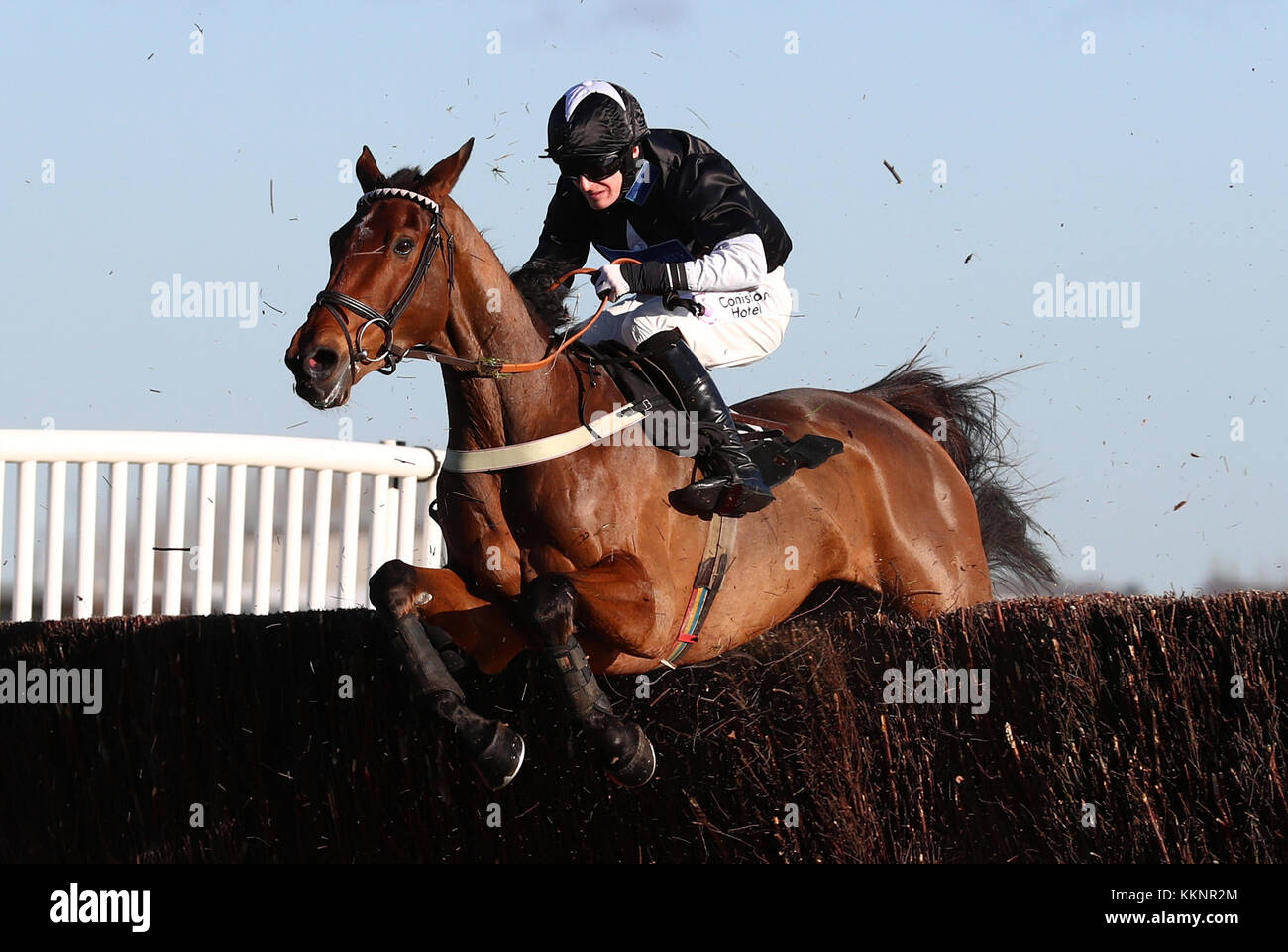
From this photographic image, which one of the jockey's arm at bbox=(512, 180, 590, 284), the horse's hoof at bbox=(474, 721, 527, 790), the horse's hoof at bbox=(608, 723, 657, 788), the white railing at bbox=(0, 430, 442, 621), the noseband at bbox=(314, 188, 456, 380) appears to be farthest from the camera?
the white railing at bbox=(0, 430, 442, 621)

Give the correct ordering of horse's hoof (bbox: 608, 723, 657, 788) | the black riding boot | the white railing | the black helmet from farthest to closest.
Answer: the white railing → the black riding boot → the black helmet → horse's hoof (bbox: 608, 723, 657, 788)

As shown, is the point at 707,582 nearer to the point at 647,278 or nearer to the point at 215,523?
the point at 647,278

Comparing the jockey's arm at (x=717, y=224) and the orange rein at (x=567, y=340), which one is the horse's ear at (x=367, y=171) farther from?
the jockey's arm at (x=717, y=224)

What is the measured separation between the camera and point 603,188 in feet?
16.4

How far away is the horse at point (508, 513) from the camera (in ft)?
13.9

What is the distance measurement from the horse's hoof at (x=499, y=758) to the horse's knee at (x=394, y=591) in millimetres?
442

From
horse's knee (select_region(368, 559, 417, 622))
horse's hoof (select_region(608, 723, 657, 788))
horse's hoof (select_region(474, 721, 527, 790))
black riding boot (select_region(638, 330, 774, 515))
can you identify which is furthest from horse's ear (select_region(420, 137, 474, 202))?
horse's hoof (select_region(608, 723, 657, 788))

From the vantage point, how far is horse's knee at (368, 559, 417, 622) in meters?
4.48

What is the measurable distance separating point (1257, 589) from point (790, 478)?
165cm

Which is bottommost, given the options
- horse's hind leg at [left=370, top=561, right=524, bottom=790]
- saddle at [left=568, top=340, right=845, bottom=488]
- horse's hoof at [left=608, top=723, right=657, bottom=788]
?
horse's hoof at [left=608, top=723, right=657, bottom=788]

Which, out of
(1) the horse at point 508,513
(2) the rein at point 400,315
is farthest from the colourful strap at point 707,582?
(2) the rein at point 400,315

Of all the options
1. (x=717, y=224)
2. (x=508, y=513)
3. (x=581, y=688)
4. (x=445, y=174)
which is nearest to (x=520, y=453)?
(x=508, y=513)

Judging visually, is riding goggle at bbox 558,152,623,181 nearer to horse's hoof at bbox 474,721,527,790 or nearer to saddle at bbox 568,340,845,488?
saddle at bbox 568,340,845,488

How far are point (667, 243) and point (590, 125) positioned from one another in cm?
47
